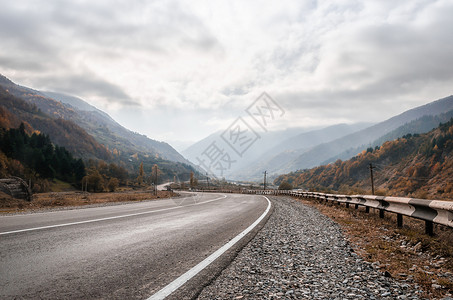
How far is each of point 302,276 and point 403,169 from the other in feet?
541

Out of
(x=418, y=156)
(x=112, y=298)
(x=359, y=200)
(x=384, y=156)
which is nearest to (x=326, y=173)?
(x=384, y=156)

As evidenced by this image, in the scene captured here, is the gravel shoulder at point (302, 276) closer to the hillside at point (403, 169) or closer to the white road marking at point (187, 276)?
the white road marking at point (187, 276)

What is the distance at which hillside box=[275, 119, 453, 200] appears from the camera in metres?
107

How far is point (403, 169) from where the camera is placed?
447 ft

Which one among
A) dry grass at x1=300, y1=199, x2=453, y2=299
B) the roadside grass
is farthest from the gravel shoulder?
the roadside grass

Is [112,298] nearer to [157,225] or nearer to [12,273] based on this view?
[12,273]

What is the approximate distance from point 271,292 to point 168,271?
1.41 meters

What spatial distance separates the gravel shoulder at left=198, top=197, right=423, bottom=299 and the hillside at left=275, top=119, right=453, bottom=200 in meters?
89.5

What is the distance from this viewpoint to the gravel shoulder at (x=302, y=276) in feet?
9.10

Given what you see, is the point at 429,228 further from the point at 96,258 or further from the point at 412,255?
the point at 96,258

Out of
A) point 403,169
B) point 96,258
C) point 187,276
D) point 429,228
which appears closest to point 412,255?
point 429,228

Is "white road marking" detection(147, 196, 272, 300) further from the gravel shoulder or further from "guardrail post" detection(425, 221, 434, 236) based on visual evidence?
"guardrail post" detection(425, 221, 434, 236)

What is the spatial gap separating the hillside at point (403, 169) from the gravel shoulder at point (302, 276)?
89.5 metres

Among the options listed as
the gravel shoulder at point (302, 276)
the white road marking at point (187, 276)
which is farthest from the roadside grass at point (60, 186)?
the gravel shoulder at point (302, 276)
